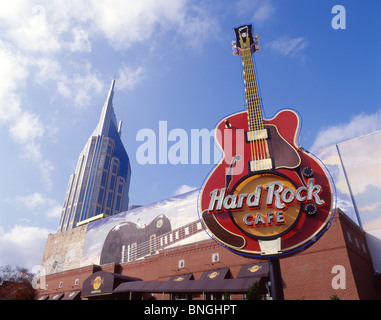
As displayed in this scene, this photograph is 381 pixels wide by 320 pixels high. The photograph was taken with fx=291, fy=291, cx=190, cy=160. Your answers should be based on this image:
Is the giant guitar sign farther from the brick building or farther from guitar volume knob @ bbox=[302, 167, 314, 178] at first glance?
the brick building

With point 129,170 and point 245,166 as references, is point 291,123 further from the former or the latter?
point 129,170

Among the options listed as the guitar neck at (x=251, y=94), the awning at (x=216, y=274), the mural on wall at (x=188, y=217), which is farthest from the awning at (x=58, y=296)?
the guitar neck at (x=251, y=94)

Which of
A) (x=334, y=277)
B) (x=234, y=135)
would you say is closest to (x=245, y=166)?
(x=234, y=135)

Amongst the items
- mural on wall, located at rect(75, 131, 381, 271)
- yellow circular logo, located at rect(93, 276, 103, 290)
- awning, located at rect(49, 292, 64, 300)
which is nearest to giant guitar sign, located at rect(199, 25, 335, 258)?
mural on wall, located at rect(75, 131, 381, 271)

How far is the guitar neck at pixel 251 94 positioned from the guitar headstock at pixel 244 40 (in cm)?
47

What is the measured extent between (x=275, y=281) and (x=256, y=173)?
478cm

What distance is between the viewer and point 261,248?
12031mm

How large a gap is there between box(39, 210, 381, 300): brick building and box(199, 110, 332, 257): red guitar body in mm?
5689

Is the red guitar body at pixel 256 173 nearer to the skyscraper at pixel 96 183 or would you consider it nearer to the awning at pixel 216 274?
the awning at pixel 216 274

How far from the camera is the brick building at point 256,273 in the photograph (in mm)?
20547
